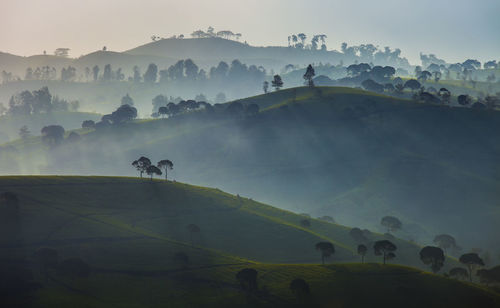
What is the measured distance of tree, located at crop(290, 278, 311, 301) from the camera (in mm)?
97688

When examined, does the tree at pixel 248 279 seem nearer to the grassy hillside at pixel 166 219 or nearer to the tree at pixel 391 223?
the grassy hillside at pixel 166 219

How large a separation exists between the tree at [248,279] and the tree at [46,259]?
1520 inches

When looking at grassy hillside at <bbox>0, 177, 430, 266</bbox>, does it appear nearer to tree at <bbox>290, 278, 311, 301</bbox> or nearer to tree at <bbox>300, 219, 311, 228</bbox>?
tree at <bbox>300, 219, 311, 228</bbox>

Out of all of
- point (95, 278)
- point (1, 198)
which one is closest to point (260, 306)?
point (95, 278)

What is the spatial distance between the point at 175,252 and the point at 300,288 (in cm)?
3196

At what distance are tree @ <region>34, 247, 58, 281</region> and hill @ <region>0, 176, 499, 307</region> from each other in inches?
53.1

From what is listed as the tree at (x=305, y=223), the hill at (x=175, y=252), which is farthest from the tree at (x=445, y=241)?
the tree at (x=305, y=223)

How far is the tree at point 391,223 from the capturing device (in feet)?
570

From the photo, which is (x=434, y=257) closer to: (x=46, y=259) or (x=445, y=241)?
(x=445, y=241)

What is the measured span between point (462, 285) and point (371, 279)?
19.7m

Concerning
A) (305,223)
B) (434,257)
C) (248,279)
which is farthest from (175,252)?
(434,257)

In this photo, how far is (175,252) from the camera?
372 ft

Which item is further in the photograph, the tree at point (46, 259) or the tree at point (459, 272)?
the tree at point (459, 272)

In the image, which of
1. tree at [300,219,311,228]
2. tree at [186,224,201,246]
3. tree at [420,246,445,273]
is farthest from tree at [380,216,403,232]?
tree at [186,224,201,246]
